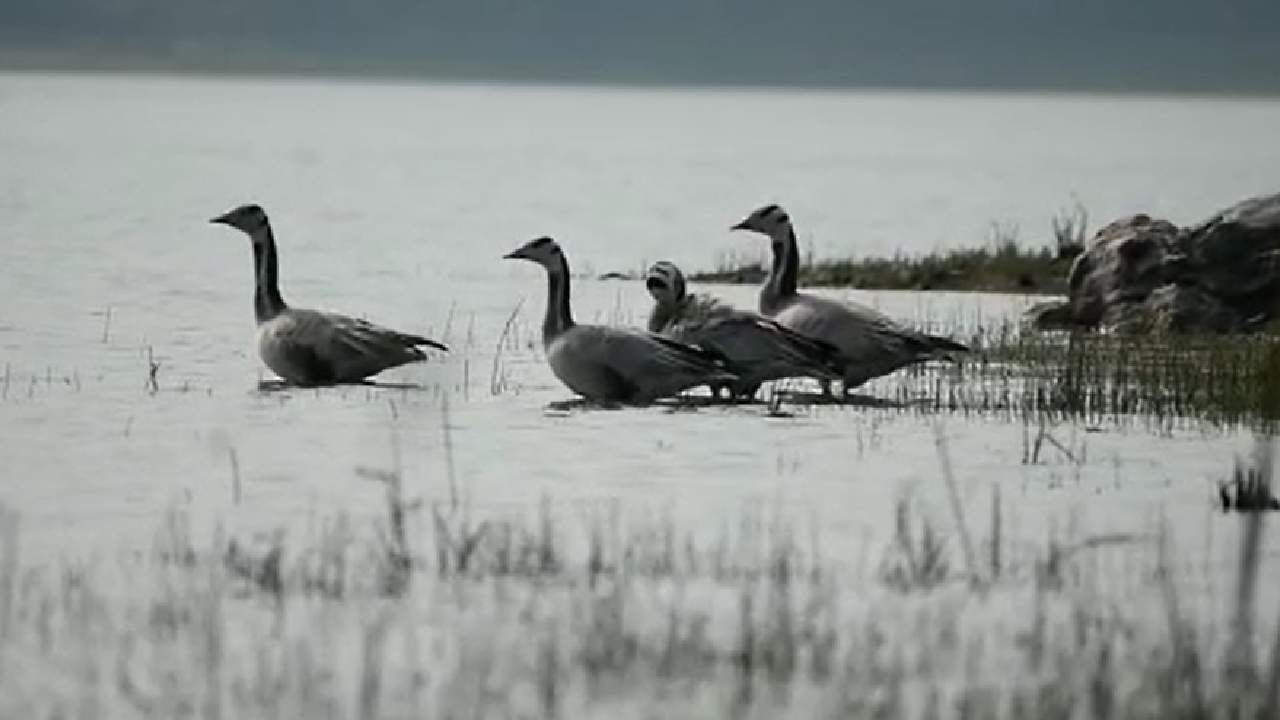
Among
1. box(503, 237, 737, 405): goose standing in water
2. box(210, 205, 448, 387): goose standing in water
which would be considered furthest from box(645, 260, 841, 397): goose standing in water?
box(210, 205, 448, 387): goose standing in water

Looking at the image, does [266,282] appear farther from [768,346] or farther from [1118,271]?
[1118,271]

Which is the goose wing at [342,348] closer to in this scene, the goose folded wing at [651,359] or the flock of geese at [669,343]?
the flock of geese at [669,343]

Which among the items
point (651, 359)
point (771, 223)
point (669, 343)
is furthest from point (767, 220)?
point (651, 359)

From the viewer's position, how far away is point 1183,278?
19344 millimetres

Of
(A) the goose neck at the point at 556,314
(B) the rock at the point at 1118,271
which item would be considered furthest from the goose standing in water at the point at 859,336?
(B) the rock at the point at 1118,271

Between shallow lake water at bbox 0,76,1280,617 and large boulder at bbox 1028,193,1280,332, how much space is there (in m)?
0.91

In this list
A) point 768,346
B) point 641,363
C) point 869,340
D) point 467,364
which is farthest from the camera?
point 467,364

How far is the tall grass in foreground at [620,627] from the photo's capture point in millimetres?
7156

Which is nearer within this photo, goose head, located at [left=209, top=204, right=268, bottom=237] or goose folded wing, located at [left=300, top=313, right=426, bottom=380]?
goose folded wing, located at [left=300, top=313, right=426, bottom=380]

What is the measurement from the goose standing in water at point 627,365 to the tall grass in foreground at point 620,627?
150 inches

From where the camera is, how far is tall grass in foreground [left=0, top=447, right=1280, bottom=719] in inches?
282

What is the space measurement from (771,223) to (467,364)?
1.92 m

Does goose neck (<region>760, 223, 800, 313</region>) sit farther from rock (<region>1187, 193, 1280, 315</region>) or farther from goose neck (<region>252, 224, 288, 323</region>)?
rock (<region>1187, 193, 1280, 315</region>)

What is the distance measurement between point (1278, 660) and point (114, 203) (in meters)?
31.8
